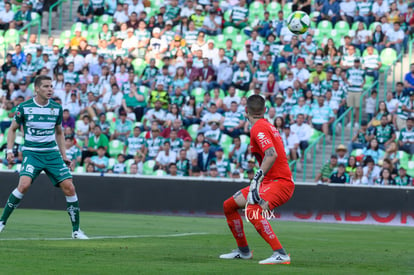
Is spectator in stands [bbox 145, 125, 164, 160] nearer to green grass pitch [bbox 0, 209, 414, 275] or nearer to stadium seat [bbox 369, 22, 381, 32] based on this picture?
green grass pitch [bbox 0, 209, 414, 275]

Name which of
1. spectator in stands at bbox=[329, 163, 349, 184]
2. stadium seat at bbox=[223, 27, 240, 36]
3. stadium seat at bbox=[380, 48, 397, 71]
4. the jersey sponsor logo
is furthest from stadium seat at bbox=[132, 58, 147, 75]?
the jersey sponsor logo

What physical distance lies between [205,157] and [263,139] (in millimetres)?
13766

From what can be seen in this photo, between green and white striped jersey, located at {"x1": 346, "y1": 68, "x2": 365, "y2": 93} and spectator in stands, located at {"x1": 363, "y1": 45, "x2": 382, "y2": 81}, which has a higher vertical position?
spectator in stands, located at {"x1": 363, "y1": 45, "x2": 382, "y2": 81}

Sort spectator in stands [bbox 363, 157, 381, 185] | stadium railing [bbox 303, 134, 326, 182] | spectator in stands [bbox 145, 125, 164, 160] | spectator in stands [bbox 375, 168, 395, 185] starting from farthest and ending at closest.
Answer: spectator in stands [bbox 145, 125, 164, 160] → stadium railing [bbox 303, 134, 326, 182] → spectator in stands [bbox 363, 157, 381, 185] → spectator in stands [bbox 375, 168, 395, 185]

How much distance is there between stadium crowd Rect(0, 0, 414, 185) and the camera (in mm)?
23406

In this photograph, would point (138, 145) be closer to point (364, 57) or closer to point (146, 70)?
point (146, 70)

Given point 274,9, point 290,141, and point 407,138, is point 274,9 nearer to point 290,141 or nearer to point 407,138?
point 290,141

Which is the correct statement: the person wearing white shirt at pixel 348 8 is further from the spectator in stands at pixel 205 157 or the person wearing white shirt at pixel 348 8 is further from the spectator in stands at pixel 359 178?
the spectator in stands at pixel 359 178

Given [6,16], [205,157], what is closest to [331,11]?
[205,157]

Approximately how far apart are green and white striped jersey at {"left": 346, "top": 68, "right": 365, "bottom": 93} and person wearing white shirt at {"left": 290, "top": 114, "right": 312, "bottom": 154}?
6.81 feet

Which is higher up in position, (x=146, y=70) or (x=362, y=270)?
(x=146, y=70)

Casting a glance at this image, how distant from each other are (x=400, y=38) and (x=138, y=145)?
7990mm

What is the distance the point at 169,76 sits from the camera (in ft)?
88.2

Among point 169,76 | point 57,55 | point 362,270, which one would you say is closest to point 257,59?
point 169,76
